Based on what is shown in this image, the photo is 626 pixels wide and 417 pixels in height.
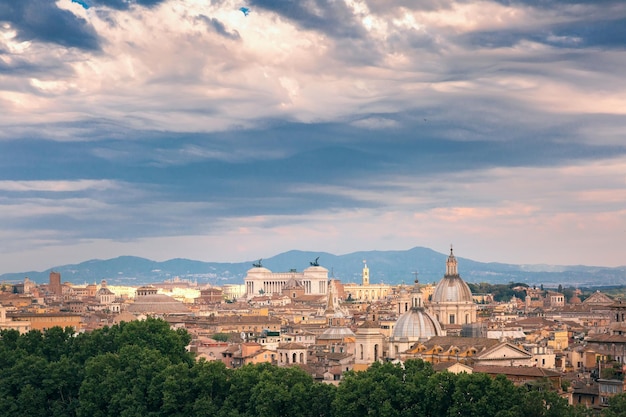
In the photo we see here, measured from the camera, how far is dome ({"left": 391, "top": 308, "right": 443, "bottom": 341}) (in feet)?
285

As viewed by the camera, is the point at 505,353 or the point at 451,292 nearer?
the point at 505,353

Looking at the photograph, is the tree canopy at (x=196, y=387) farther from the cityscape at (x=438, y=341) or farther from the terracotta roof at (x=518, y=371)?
the terracotta roof at (x=518, y=371)

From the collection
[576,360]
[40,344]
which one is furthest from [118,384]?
[576,360]

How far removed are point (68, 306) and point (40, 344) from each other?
82030 millimetres

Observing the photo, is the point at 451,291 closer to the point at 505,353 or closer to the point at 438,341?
the point at 438,341

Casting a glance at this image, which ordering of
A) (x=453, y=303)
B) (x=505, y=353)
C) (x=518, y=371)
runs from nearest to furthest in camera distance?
(x=518, y=371), (x=505, y=353), (x=453, y=303)

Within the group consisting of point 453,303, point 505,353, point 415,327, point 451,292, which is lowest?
point 505,353

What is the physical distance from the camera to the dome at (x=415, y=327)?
8694 centimetres

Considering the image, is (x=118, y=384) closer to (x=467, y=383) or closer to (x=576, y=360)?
(x=467, y=383)

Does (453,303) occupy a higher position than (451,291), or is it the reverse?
(451,291)

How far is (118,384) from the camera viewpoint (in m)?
64.2

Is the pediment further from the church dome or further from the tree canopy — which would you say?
the church dome

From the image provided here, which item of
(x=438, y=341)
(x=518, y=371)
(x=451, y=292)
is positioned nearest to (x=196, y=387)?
(x=518, y=371)

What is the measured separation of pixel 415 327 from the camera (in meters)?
87.7
